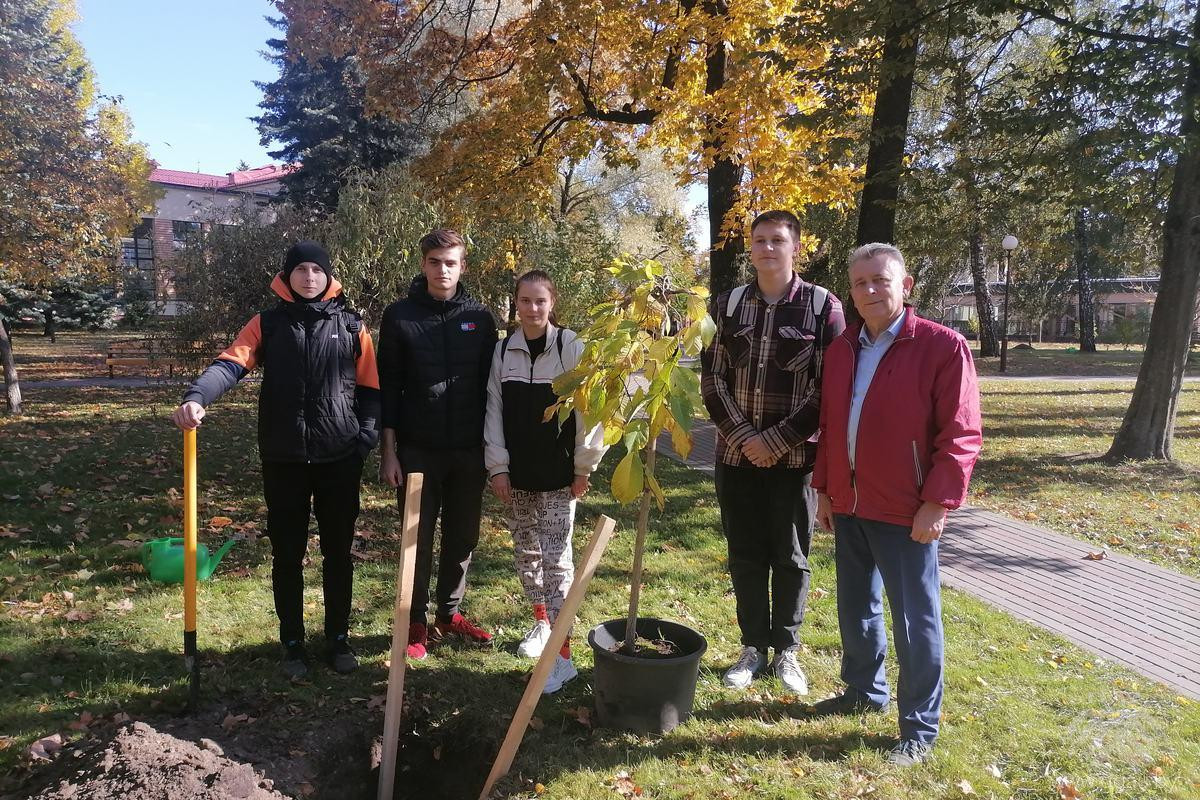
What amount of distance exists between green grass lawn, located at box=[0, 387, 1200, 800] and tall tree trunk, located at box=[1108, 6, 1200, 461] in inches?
238

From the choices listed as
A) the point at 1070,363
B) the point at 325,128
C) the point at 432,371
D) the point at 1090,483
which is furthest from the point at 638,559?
the point at 1070,363

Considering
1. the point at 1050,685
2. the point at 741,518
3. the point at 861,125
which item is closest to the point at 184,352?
the point at 741,518

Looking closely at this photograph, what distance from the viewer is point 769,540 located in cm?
372

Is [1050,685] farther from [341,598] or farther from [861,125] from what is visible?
[861,125]

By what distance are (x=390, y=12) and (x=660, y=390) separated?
34.7 feet

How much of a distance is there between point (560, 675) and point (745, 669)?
93 cm

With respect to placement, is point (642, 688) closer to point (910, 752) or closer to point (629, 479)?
point (629, 479)

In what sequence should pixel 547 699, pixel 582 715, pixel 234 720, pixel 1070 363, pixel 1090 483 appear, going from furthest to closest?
1. pixel 1070 363
2. pixel 1090 483
3. pixel 547 699
4. pixel 582 715
5. pixel 234 720

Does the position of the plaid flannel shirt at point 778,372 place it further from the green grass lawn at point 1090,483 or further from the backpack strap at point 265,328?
the green grass lawn at point 1090,483

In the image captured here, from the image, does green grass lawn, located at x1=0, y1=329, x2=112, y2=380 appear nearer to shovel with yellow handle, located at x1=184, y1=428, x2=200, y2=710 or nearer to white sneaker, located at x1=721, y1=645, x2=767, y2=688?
shovel with yellow handle, located at x1=184, y1=428, x2=200, y2=710

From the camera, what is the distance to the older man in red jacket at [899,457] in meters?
2.93

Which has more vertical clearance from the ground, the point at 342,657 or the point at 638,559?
the point at 638,559

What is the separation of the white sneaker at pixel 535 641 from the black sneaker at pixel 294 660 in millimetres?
1080

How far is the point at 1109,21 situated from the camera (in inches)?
397
